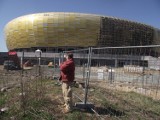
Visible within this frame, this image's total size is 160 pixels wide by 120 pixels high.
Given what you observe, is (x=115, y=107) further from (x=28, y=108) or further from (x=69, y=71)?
(x=28, y=108)

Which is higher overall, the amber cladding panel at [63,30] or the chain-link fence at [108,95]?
the amber cladding panel at [63,30]

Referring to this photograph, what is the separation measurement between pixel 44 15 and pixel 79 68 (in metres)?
68.5

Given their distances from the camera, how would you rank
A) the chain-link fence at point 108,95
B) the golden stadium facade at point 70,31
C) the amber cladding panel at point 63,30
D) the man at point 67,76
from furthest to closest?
the golden stadium facade at point 70,31
the amber cladding panel at point 63,30
the man at point 67,76
the chain-link fence at point 108,95

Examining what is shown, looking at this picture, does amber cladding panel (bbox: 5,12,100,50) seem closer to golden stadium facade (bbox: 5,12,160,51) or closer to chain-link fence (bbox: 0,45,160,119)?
golden stadium facade (bbox: 5,12,160,51)

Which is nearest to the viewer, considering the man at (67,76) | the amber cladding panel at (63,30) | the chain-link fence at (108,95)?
the chain-link fence at (108,95)

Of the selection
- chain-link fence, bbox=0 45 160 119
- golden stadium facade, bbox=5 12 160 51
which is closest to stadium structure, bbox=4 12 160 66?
golden stadium facade, bbox=5 12 160 51

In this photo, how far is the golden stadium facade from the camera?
80.1 metres

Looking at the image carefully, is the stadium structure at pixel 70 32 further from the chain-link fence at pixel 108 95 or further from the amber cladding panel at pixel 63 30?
the chain-link fence at pixel 108 95

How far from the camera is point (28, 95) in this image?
988cm

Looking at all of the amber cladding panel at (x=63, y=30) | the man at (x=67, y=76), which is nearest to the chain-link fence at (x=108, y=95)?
the man at (x=67, y=76)

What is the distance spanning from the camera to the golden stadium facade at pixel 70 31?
80062 mm

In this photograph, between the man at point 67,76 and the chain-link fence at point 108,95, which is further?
the man at point 67,76

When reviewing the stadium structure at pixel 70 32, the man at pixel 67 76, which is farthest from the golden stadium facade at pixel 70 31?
the man at pixel 67 76


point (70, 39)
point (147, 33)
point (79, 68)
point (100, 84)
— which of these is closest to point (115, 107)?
point (79, 68)
